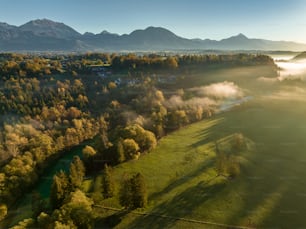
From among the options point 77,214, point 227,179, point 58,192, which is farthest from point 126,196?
point 227,179

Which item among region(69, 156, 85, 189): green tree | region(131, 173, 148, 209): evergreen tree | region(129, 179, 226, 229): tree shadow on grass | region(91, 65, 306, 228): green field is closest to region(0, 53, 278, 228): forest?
region(69, 156, 85, 189): green tree

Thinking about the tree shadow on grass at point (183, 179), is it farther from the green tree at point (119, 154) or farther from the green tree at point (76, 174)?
the green tree at point (119, 154)

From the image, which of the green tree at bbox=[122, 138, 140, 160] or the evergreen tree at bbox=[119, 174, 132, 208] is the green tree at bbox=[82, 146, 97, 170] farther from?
the evergreen tree at bbox=[119, 174, 132, 208]

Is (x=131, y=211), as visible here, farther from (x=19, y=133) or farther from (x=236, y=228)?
(x=19, y=133)

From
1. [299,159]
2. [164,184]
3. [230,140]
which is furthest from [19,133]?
[299,159]

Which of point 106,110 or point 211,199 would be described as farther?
point 106,110

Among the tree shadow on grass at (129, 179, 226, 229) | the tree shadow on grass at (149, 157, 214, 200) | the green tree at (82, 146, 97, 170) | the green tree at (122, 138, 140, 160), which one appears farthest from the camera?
the green tree at (122, 138, 140, 160)
